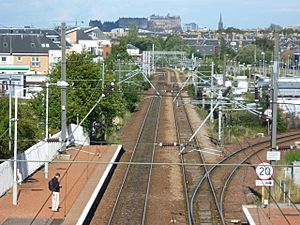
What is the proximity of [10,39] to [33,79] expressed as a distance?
1015cm

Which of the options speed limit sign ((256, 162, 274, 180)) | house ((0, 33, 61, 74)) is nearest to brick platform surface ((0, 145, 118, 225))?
speed limit sign ((256, 162, 274, 180))

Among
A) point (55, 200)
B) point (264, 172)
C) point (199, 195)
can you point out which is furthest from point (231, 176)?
point (55, 200)

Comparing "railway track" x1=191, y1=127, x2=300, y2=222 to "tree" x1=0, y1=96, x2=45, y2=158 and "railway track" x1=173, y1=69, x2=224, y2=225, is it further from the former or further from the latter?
"tree" x1=0, y1=96, x2=45, y2=158

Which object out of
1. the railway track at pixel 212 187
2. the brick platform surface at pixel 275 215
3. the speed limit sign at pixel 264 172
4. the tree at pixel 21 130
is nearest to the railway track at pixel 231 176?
the railway track at pixel 212 187

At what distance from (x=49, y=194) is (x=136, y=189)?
9.45 feet

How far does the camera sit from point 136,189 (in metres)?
18.1

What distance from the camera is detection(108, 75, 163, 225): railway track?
48.3 ft

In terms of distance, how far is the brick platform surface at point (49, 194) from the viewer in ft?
44.3

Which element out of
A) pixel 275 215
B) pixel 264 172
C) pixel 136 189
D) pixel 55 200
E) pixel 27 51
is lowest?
pixel 136 189

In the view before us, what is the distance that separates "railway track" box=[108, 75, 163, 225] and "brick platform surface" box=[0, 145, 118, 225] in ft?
2.45

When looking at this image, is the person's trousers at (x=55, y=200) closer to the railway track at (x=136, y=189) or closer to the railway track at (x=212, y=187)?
the railway track at (x=136, y=189)

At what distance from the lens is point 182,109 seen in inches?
1778

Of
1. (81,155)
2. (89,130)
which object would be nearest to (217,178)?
(81,155)

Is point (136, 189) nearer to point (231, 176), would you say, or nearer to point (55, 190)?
point (231, 176)
